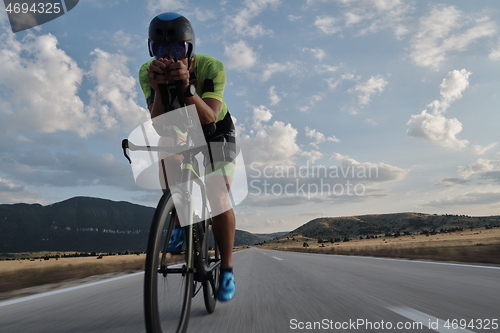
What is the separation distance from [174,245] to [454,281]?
462 cm

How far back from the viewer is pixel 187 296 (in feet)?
8.21

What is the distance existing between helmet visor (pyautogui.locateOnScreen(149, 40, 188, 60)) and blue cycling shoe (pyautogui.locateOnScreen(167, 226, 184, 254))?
1.23m

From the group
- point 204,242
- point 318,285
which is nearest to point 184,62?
point 204,242

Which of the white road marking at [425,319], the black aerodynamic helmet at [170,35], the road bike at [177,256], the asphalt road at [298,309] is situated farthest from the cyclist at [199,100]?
A: the white road marking at [425,319]

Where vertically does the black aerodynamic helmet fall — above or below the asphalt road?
above

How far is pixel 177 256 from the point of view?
2.55 metres

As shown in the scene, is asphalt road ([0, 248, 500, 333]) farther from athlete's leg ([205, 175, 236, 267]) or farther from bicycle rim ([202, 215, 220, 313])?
athlete's leg ([205, 175, 236, 267])

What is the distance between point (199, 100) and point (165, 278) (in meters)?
1.21

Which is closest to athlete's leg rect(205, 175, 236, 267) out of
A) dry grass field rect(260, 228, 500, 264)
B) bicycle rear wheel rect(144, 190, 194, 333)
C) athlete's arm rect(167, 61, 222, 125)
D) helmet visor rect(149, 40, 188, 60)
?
→ bicycle rear wheel rect(144, 190, 194, 333)

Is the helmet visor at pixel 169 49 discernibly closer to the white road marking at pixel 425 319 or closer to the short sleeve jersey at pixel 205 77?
the short sleeve jersey at pixel 205 77

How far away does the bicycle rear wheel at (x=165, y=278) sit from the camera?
6.32 ft

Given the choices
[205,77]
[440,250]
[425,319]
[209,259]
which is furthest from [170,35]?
[440,250]

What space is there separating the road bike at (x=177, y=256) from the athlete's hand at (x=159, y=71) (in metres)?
0.41

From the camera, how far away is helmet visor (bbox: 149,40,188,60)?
8.01 feet
